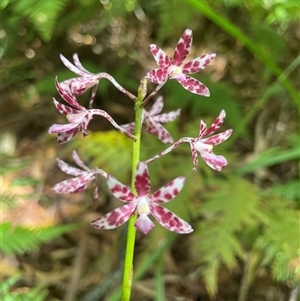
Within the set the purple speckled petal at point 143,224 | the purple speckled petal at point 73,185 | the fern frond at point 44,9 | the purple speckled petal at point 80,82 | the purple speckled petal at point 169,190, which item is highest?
the purple speckled petal at point 80,82

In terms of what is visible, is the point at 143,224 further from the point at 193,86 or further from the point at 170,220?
the point at 193,86

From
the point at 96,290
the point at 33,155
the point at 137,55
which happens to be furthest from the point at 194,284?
the point at 137,55

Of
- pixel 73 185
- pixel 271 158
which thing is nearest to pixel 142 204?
pixel 73 185

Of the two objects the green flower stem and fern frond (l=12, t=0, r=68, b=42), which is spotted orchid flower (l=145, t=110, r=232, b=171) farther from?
fern frond (l=12, t=0, r=68, b=42)

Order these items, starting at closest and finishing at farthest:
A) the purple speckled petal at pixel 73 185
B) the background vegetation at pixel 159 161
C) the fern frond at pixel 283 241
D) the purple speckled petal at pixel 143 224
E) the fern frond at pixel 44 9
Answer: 1. the purple speckled petal at pixel 143 224
2. the purple speckled petal at pixel 73 185
3. the fern frond at pixel 283 241
4. the background vegetation at pixel 159 161
5. the fern frond at pixel 44 9

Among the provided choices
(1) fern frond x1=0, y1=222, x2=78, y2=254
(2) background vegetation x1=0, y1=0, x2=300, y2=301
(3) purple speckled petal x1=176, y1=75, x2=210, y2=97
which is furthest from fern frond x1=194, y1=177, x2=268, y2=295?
(3) purple speckled petal x1=176, y1=75, x2=210, y2=97

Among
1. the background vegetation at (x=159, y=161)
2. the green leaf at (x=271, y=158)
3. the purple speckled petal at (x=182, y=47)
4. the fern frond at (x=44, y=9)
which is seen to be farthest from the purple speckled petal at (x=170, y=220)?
the fern frond at (x=44, y=9)

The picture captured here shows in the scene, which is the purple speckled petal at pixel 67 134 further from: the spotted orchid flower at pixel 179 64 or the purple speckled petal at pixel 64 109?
the spotted orchid flower at pixel 179 64

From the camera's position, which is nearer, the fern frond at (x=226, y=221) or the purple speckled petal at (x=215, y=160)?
the purple speckled petal at (x=215, y=160)
